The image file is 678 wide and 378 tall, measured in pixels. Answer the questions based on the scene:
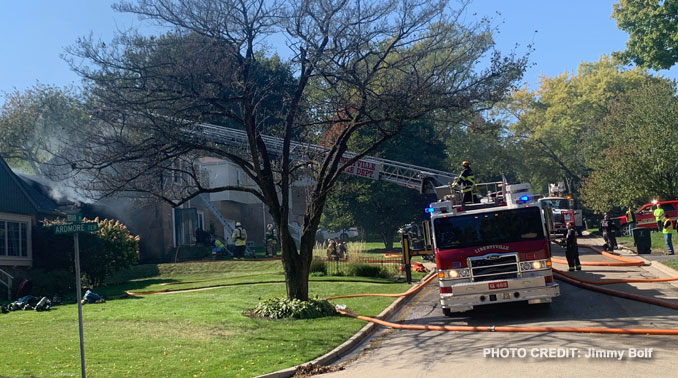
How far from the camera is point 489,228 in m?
13.3

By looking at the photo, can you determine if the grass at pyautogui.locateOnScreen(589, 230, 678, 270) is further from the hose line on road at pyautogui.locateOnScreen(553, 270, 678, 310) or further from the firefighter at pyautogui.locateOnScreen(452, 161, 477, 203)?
the firefighter at pyautogui.locateOnScreen(452, 161, 477, 203)

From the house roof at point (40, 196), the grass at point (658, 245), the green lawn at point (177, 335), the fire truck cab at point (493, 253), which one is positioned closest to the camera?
the green lawn at point (177, 335)

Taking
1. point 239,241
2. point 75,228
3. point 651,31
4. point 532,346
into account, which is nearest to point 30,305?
point 75,228

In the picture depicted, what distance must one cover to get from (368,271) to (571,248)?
6.94 meters

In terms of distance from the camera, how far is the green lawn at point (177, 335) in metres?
9.45

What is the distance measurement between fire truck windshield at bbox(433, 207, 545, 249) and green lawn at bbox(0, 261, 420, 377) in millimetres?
2582

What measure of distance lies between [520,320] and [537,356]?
377cm

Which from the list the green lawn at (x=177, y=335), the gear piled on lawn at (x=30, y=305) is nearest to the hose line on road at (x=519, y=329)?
the green lawn at (x=177, y=335)

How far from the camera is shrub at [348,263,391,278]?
22.9 m

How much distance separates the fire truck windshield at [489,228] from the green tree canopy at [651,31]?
2572 cm

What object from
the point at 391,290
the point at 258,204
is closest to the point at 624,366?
the point at 391,290

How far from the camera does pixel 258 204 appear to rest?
153ft

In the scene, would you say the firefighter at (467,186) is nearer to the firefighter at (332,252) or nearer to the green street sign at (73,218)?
the green street sign at (73,218)

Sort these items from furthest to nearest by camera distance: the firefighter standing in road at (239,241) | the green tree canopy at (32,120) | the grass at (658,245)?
the green tree canopy at (32,120) < the firefighter standing in road at (239,241) < the grass at (658,245)
